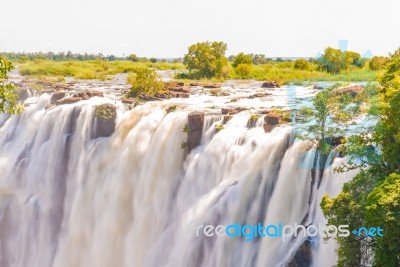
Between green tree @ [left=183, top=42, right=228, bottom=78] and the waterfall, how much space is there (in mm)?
14184

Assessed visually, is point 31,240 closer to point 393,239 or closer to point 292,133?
point 292,133

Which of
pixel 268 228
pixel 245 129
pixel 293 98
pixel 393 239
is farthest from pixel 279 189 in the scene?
pixel 293 98

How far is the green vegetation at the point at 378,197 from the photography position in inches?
424

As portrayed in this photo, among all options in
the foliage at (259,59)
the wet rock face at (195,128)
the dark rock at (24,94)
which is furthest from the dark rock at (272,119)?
the foliage at (259,59)

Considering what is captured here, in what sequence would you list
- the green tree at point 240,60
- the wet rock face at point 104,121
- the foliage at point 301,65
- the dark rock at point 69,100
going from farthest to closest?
the green tree at point 240,60
the foliage at point 301,65
the dark rock at point 69,100
the wet rock face at point 104,121

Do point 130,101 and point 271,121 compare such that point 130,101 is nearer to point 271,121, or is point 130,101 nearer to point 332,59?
point 271,121

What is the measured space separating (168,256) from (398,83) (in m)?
10.4

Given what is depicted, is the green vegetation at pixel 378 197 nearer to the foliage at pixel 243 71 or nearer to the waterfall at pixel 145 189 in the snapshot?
the waterfall at pixel 145 189

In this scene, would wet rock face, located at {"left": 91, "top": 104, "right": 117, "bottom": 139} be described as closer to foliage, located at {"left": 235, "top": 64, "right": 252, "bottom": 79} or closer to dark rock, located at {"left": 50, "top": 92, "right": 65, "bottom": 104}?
dark rock, located at {"left": 50, "top": 92, "right": 65, "bottom": 104}

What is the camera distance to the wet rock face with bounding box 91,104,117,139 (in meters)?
25.9

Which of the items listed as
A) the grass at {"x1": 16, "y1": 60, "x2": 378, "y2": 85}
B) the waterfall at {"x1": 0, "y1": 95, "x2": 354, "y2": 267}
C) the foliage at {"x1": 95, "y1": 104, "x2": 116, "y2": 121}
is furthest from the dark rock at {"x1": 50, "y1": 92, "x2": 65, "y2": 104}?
the grass at {"x1": 16, "y1": 60, "x2": 378, "y2": 85}

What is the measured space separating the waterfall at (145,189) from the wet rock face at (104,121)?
0.33m

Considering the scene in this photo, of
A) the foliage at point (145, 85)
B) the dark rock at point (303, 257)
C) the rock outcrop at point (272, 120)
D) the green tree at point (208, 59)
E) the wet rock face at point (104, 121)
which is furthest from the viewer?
the green tree at point (208, 59)

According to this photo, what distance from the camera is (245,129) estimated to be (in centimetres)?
2023
